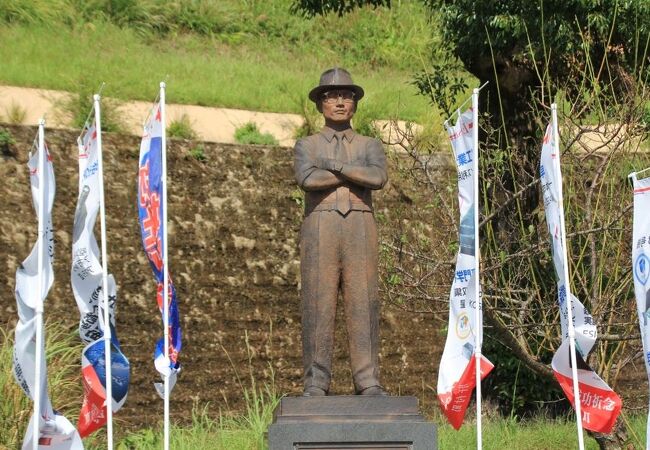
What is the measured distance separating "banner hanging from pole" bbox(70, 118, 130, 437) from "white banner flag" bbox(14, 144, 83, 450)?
0.25 meters

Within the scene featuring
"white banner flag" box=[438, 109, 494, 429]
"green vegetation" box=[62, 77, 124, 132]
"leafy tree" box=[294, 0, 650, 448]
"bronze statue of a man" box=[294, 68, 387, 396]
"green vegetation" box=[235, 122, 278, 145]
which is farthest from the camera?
"green vegetation" box=[235, 122, 278, 145]

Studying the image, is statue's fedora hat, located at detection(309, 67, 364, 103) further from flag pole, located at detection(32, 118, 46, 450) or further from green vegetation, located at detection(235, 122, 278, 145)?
green vegetation, located at detection(235, 122, 278, 145)

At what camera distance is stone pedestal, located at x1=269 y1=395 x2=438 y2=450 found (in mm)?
8578

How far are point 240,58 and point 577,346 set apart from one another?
11776 mm

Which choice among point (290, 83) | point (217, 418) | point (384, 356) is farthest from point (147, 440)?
point (290, 83)

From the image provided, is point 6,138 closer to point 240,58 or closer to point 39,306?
point 39,306

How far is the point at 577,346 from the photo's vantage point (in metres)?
9.80

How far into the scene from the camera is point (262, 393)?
14461mm

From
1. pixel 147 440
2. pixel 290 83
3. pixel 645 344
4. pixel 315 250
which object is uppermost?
pixel 290 83

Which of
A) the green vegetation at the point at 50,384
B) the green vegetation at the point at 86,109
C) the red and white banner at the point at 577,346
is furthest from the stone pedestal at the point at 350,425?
the green vegetation at the point at 86,109

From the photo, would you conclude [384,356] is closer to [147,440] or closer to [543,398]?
[543,398]

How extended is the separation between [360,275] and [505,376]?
597 centimetres

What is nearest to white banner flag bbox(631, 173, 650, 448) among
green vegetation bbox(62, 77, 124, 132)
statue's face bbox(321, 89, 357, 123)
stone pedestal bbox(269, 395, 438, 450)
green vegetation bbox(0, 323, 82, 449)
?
stone pedestal bbox(269, 395, 438, 450)

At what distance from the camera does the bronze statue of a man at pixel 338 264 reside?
9.20 meters
